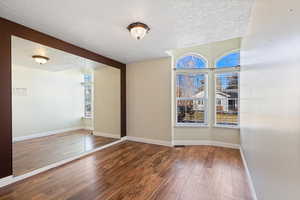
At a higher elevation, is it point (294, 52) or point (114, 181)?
point (294, 52)

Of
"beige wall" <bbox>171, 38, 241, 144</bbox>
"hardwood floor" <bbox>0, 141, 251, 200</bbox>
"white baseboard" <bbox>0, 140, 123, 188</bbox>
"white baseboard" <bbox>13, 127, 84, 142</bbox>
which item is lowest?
"hardwood floor" <bbox>0, 141, 251, 200</bbox>

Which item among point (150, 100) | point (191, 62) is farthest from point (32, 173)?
point (191, 62)

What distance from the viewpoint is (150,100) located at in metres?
4.23

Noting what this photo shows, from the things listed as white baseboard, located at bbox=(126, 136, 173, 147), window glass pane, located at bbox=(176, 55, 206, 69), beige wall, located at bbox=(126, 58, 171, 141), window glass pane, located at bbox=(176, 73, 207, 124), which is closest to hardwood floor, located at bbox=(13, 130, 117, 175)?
white baseboard, located at bbox=(126, 136, 173, 147)

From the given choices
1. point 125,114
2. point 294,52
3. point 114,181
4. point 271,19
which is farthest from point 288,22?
point 125,114

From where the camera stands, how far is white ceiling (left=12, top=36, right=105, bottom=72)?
2.54 metres

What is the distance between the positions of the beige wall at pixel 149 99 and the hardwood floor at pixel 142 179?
0.97 m

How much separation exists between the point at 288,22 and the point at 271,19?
0.40 m

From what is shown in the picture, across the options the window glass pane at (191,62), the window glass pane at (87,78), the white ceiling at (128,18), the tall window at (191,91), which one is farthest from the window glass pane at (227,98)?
the window glass pane at (87,78)

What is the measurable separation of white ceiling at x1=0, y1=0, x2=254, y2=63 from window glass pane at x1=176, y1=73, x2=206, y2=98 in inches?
50.0

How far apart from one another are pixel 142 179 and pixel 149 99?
2409 millimetres

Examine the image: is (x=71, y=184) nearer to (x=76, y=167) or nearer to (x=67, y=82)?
(x=76, y=167)

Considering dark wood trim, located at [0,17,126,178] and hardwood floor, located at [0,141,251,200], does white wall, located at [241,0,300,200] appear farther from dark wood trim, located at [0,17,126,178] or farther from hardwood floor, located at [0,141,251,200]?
dark wood trim, located at [0,17,126,178]

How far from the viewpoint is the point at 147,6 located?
6.05 ft
